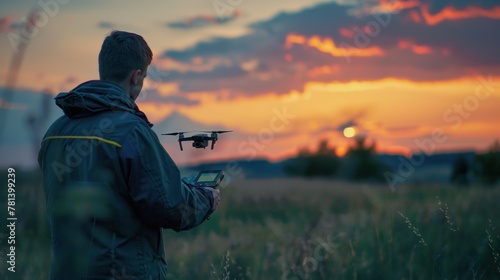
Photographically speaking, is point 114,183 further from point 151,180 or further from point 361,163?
point 361,163

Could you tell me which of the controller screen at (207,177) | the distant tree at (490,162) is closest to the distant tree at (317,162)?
the distant tree at (490,162)

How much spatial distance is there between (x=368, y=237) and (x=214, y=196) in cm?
398

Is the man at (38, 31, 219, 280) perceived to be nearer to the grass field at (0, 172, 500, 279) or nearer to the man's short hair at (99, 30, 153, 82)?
the man's short hair at (99, 30, 153, 82)

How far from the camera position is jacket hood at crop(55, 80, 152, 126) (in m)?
3.62

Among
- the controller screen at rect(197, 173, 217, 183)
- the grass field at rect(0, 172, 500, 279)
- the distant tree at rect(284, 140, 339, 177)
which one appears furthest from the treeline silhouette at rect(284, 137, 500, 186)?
the controller screen at rect(197, 173, 217, 183)

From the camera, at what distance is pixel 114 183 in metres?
3.52

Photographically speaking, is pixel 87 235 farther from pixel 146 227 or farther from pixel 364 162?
pixel 364 162

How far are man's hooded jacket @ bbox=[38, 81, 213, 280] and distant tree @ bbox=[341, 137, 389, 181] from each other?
121 metres

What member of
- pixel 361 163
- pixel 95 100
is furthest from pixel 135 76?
pixel 361 163

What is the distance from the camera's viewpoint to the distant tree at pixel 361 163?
12375 centimetres

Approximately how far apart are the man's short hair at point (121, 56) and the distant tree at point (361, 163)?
396ft

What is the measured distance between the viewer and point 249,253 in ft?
26.8

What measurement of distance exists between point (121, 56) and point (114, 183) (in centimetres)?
73

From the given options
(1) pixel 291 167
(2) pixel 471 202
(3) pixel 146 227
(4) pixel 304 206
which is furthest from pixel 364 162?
(3) pixel 146 227
